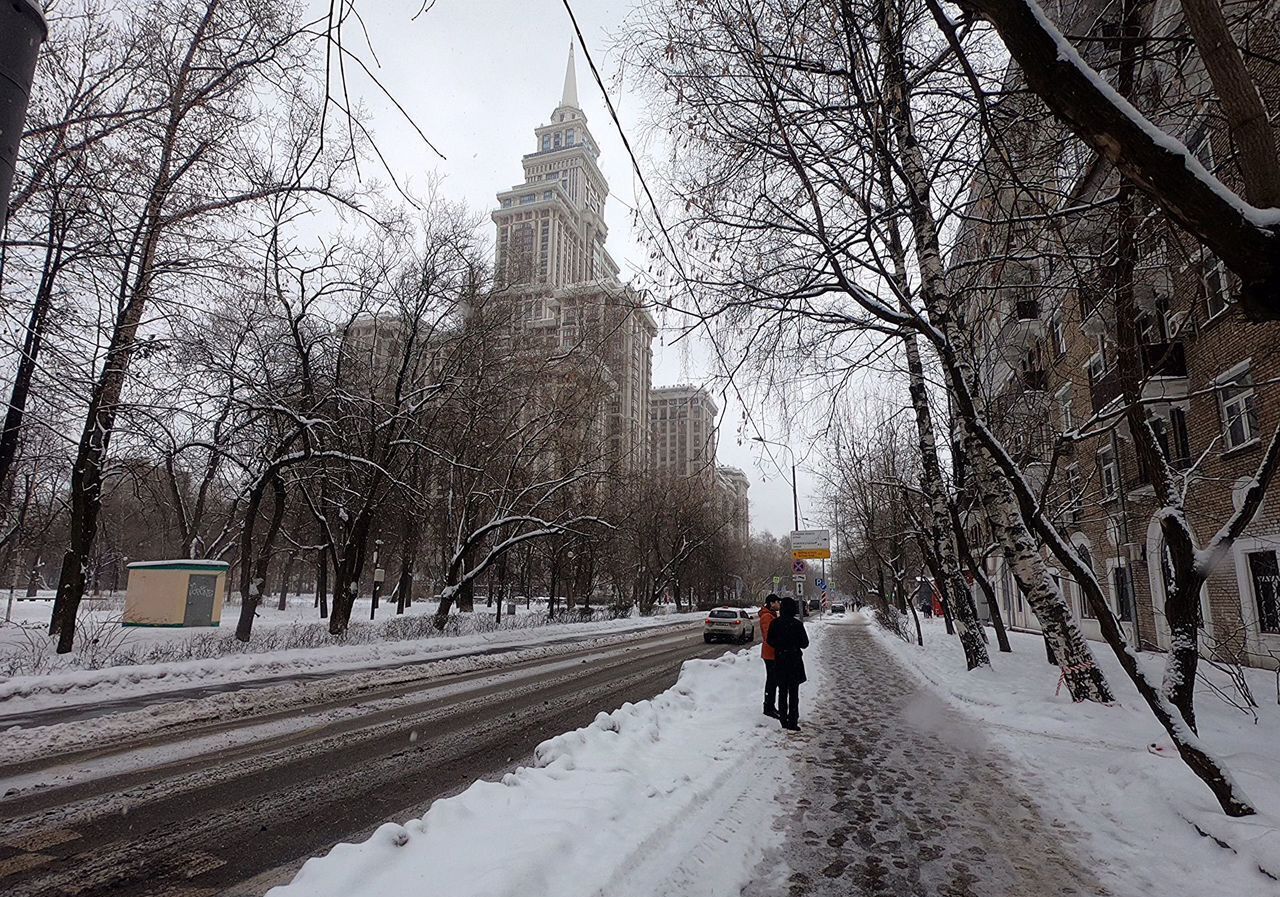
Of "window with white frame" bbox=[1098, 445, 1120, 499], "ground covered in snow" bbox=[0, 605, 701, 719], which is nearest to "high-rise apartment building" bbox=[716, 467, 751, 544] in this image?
"ground covered in snow" bbox=[0, 605, 701, 719]

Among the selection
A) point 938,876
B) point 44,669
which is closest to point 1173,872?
point 938,876

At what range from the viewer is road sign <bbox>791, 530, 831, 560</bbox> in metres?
31.8

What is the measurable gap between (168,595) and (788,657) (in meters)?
19.4

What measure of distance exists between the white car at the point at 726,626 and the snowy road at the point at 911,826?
1853cm

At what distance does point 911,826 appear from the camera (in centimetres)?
524

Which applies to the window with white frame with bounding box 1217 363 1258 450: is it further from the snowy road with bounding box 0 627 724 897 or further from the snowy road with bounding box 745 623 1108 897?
the snowy road with bounding box 0 627 724 897

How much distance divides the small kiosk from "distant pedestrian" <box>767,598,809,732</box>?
60.8ft

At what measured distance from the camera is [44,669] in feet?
38.9

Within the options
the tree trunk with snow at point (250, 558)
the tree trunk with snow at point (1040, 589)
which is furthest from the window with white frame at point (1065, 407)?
the tree trunk with snow at point (250, 558)

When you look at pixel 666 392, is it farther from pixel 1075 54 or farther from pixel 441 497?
pixel 441 497

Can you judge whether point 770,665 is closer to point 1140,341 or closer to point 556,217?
point 1140,341

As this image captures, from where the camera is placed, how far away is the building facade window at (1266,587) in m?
14.6

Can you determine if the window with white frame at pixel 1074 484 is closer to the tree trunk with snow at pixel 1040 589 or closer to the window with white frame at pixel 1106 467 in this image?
the window with white frame at pixel 1106 467

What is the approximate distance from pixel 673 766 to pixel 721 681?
637 cm
